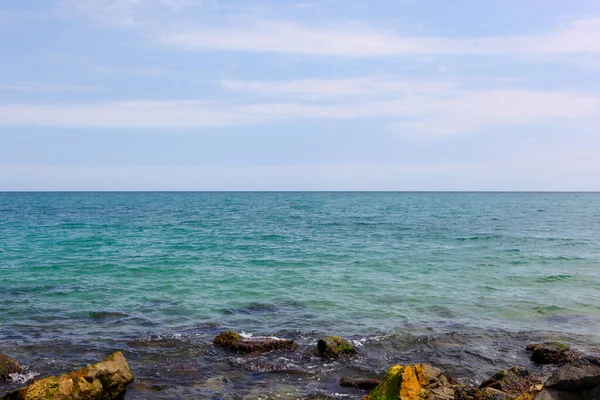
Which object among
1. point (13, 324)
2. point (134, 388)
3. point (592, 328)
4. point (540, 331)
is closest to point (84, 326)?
point (13, 324)

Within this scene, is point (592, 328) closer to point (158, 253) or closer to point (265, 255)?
point (265, 255)

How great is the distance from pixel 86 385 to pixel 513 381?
31.6 ft

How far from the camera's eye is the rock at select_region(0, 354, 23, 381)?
12.9 m

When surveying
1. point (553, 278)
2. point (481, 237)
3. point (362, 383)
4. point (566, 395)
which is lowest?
point (362, 383)

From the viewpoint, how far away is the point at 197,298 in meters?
22.7

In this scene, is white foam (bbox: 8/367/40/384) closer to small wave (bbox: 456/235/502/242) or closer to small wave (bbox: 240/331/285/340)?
small wave (bbox: 240/331/285/340)

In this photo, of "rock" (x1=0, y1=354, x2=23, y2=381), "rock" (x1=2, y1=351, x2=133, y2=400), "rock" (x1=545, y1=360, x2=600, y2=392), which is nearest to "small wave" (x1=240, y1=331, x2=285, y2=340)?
"rock" (x1=2, y1=351, x2=133, y2=400)

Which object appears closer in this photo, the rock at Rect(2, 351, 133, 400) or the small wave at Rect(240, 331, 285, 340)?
the rock at Rect(2, 351, 133, 400)

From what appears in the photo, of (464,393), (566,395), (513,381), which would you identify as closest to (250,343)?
(464,393)

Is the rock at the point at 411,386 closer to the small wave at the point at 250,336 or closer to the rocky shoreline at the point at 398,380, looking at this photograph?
the rocky shoreline at the point at 398,380

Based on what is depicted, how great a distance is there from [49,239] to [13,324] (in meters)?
29.8

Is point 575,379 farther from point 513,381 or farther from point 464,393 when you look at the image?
point 513,381

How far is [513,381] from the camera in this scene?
12078 millimetres

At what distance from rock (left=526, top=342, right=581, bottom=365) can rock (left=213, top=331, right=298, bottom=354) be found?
6.99 m
